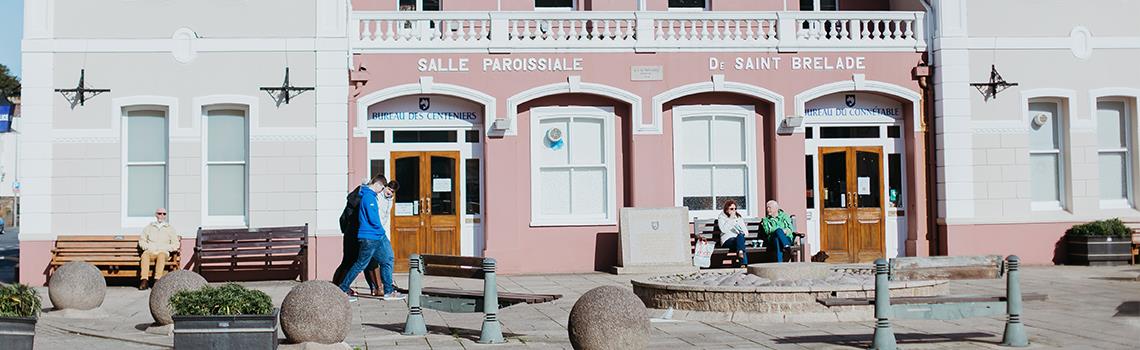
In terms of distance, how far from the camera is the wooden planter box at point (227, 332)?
944 cm

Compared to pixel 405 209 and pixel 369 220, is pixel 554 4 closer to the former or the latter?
pixel 405 209

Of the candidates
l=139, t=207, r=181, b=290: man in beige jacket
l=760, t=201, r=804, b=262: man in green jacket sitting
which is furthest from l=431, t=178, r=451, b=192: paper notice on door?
l=760, t=201, r=804, b=262: man in green jacket sitting

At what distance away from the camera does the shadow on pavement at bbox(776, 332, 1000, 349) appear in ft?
35.9

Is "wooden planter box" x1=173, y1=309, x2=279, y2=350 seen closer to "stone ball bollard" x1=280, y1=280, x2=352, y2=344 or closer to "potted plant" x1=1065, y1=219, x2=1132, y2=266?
"stone ball bollard" x1=280, y1=280, x2=352, y2=344

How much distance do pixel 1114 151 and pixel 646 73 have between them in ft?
29.6

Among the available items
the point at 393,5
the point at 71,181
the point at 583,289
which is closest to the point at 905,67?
the point at 583,289

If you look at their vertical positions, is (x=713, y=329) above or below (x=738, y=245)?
below

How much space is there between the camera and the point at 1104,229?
20797 millimetres

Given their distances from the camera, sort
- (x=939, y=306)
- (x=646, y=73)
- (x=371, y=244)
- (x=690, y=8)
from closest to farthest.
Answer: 1. (x=939, y=306)
2. (x=371, y=244)
3. (x=646, y=73)
4. (x=690, y=8)

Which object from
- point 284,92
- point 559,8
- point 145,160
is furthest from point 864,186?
point 145,160

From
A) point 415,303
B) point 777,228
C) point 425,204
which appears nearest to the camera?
point 415,303

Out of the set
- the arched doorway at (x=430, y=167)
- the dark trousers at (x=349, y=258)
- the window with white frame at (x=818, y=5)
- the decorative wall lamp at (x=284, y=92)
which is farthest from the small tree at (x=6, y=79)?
the dark trousers at (x=349, y=258)

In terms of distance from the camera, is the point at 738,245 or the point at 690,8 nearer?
the point at 738,245

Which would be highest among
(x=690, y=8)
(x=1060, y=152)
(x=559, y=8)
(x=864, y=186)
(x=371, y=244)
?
(x=690, y=8)
